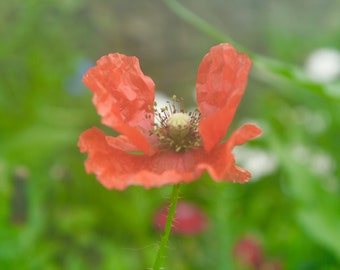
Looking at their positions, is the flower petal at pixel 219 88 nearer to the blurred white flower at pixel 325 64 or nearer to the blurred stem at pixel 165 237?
the blurred stem at pixel 165 237

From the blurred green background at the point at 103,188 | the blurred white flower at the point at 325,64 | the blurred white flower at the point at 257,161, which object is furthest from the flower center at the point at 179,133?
the blurred white flower at the point at 325,64

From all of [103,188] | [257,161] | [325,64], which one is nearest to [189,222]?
[103,188]

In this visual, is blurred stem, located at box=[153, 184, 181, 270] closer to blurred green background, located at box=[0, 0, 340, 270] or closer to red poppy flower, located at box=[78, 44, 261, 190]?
red poppy flower, located at box=[78, 44, 261, 190]

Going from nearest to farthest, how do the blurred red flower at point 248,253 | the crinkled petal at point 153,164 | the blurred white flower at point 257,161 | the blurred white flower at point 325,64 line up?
the crinkled petal at point 153,164
the blurred red flower at point 248,253
the blurred white flower at point 257,161
the blurred white flower at point 325,64

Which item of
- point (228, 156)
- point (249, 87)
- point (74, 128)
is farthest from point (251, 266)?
point (249, 87)

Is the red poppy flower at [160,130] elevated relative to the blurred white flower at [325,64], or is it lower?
lower

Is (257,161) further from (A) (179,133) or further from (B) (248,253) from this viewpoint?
(A) (179,133)

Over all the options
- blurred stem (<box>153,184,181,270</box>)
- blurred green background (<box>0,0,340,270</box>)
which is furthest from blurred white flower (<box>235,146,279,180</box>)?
blurred stem (<box>153,184,181,270</box>)
